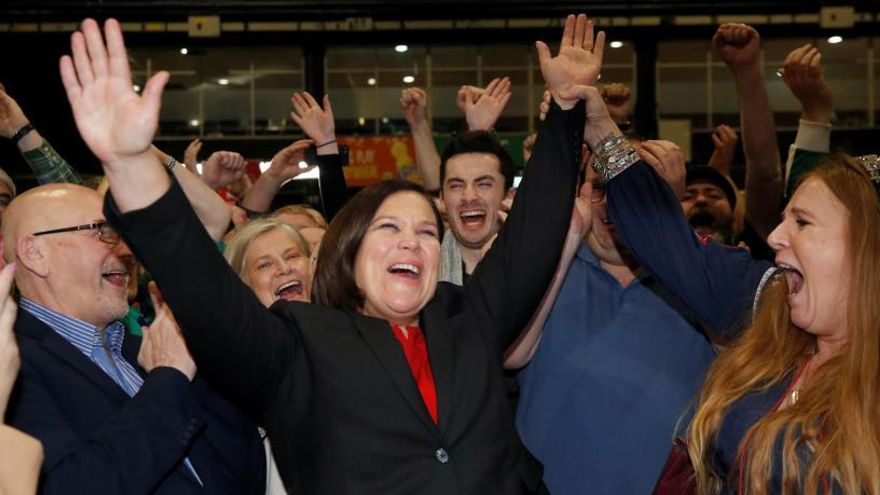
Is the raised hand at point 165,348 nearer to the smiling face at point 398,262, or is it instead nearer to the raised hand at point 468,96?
the smiling face at point 398,262

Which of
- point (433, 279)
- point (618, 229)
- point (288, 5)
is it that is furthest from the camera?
point (288, 5)

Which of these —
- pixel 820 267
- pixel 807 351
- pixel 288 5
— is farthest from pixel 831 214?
pixel 288 5

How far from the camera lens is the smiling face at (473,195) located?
4.34 metres

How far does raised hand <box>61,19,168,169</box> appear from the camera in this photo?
2.18 m

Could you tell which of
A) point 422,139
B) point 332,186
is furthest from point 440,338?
point 422,139

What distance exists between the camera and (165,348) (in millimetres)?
2801

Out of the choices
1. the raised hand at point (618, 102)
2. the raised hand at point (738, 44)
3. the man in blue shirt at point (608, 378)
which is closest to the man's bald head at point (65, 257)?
the man in blue shirt at point (608, 378)

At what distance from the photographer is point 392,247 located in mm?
2816

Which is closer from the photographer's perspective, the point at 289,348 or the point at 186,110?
the point at 289,348

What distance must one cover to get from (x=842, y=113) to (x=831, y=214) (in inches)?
810

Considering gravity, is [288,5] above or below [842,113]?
above

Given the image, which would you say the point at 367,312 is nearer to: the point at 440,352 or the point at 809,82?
the point at 440,352

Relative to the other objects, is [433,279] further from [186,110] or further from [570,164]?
[186,110]

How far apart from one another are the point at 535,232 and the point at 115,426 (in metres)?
1.13
